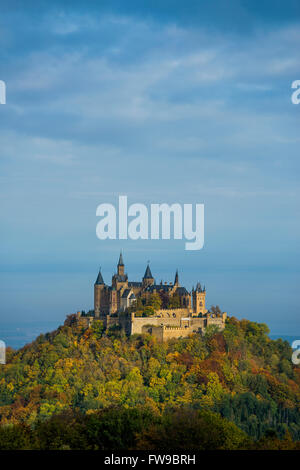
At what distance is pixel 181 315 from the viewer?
97125 millimetres

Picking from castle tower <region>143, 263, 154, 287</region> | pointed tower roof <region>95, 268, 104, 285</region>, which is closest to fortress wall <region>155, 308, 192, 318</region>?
castle tower <region>143, 263, 154, 287</region>

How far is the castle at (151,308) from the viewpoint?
313 ft

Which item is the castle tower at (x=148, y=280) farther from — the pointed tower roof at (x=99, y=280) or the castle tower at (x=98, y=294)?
the pointed tower roof at (x=99, y=280)

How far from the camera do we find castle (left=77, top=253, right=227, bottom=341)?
95500 mm

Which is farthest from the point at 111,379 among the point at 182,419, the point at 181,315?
the point at 182,419

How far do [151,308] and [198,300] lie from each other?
6.55m

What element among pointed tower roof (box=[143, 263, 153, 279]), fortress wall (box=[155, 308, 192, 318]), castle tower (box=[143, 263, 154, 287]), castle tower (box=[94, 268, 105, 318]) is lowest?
fortress wall (box=[155, 308, 192, 318])

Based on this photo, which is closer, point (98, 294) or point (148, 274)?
point (98, 294)

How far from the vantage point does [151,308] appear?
95875mm

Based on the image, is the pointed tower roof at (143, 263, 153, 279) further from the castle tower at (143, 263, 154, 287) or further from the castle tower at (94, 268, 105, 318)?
the castle tower at (94, 268, 105, 318)

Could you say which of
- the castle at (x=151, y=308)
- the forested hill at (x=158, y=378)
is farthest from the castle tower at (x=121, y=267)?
the forested hill at (x=158, y=378)

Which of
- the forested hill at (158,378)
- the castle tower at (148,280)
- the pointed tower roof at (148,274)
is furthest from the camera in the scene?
the pointed tower roof at (148,274)

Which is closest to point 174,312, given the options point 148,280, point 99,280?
point 148,280

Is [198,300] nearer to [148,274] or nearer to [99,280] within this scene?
[148,274]
